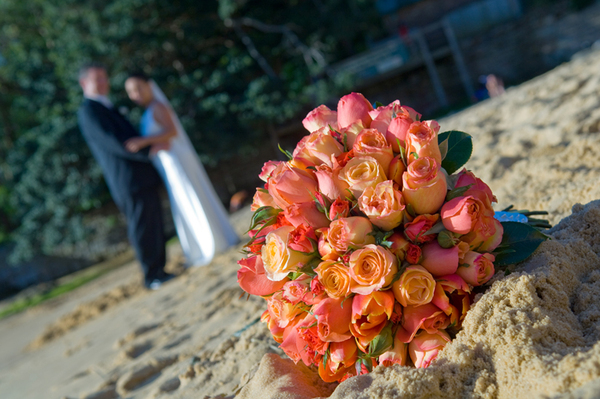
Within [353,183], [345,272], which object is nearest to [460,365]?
[345,272]

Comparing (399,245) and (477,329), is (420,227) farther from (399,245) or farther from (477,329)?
(477,329)

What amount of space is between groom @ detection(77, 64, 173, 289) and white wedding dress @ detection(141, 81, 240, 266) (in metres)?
0.30

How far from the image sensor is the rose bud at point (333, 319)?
1.05 metres

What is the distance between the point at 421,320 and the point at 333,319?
20 centimetres

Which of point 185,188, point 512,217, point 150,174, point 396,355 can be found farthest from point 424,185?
point 185,188

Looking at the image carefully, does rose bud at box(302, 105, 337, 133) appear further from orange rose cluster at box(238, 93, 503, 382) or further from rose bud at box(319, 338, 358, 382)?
rose bud at box(319, 338, 358, 382)

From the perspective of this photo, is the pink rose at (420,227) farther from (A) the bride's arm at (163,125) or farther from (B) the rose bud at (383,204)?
(A) the bride's arm at (163,125)

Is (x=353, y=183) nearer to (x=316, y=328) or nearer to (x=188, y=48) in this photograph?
(x=316, y=328)

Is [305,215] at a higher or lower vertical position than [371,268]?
higher

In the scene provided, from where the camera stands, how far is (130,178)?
4.26 meters

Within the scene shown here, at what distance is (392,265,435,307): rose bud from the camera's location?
1.01m

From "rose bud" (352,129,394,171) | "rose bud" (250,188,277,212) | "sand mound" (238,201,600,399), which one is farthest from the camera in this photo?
"rose bud" (250,188,277,212)

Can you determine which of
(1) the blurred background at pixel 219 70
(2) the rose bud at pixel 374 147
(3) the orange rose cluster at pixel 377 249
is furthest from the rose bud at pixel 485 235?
(1) the blurred background at pixel 219 70

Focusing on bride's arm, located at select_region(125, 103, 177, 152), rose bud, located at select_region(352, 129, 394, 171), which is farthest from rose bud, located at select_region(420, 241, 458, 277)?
bride's arm, located at select_region(125, 103, 177, 152)
